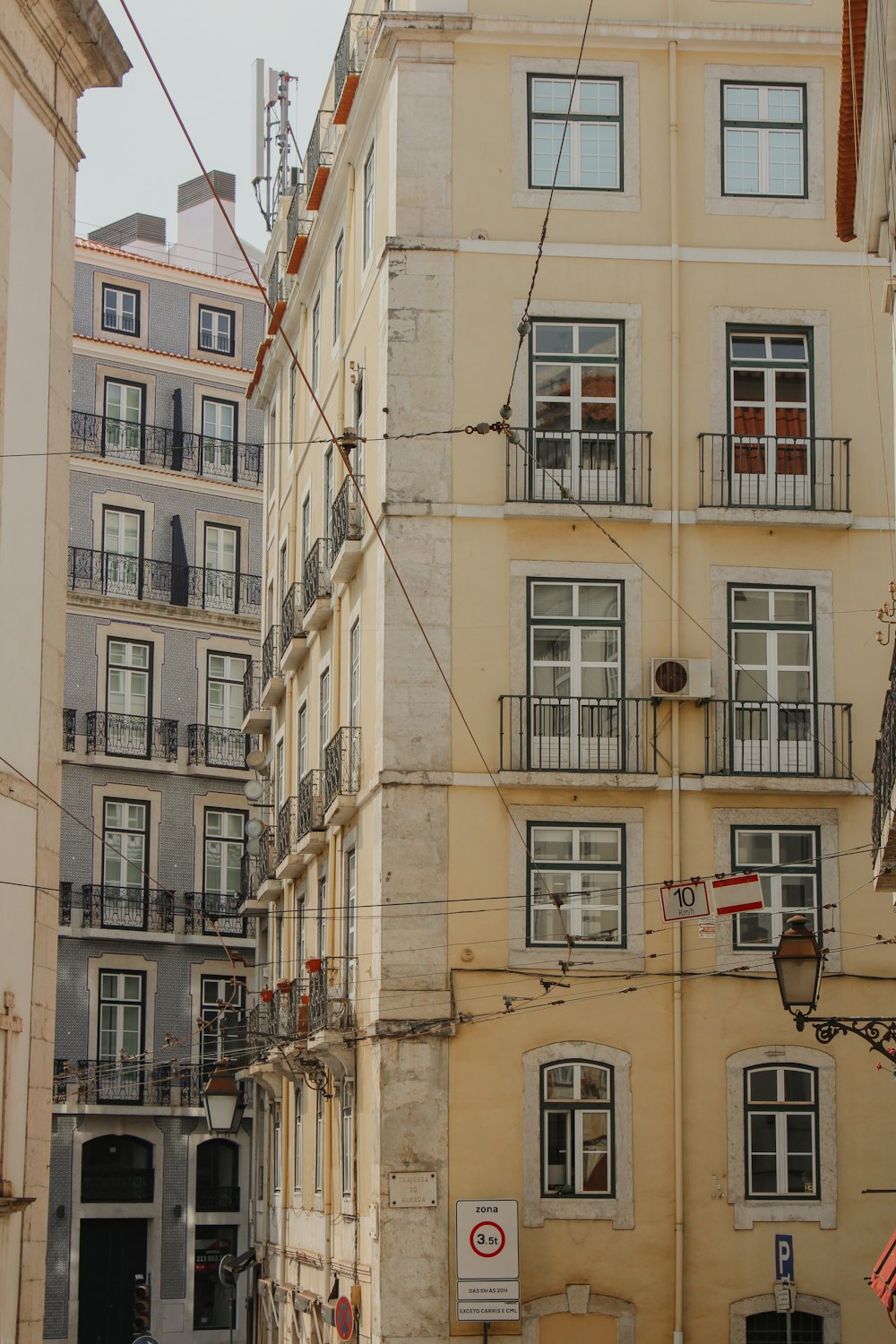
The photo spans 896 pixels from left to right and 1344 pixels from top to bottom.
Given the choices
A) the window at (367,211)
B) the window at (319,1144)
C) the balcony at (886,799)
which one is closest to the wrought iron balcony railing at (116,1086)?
the window at (319,1144)


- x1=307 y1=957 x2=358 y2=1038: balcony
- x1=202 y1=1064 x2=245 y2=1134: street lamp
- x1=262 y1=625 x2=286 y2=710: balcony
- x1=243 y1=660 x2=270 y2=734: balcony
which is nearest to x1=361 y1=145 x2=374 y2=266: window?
x1=262 y1=625 x2=286 y2=710: balcony

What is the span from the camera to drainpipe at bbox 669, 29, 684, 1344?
86.9 ft

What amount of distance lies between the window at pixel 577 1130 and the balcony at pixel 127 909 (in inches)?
917

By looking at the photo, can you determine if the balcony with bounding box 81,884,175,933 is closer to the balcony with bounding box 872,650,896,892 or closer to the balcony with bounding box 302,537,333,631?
the balcony with bounding box 302,537,333,631

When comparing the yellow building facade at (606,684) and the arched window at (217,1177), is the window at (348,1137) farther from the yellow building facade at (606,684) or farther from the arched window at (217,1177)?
the arched window at (217,1177)

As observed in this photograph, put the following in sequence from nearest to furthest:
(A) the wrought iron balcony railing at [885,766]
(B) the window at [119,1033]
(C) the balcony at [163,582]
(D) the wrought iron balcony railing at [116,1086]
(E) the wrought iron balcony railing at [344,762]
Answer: (A) the wrought iron balcony railing at [885,766] → (E) the wrought iron balcony railing at [344,762] → (D) the wrought iron balcony railing at [116,1086] → (B) the window at [119,1033] → (C) the balcony at [163,582]

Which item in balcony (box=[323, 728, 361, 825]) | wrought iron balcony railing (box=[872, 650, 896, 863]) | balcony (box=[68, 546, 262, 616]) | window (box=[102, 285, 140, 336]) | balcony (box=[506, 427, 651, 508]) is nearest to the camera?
wrought iron balcony railing (box=[872, 650, 896, 863])

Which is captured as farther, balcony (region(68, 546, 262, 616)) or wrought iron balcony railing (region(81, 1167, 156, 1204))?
balcony (region(68, 546, 262, 616))

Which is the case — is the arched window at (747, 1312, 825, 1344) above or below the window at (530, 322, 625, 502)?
below

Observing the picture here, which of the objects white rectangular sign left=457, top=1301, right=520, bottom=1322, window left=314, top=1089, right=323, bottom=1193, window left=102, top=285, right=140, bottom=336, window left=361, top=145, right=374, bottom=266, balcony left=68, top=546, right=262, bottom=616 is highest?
window left=102, top=285, right=140, bottom=336

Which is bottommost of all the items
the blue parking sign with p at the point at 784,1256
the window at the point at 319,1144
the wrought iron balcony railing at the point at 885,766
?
the blue parking sign with p at the point at 784,1256

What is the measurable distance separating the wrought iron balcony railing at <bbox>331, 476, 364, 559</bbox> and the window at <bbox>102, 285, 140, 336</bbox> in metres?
23.7

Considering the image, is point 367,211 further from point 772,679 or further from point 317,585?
point 772,679

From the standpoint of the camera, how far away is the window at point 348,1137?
94.5ft
